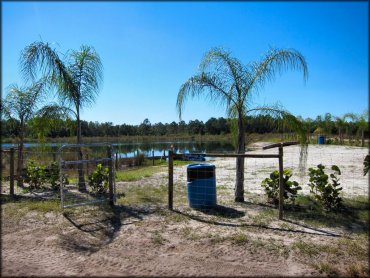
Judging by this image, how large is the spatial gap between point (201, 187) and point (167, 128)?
47.0 metres

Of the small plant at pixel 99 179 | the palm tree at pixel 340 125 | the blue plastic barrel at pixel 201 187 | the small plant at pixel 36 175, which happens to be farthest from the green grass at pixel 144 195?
the palm tree at pixel 340 125

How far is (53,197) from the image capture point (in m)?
7.89

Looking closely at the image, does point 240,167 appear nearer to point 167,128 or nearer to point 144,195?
point 144,195

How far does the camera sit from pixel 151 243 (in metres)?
4.66

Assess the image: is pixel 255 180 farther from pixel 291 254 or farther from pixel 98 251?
pixel 98 251

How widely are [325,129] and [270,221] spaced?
115 feet

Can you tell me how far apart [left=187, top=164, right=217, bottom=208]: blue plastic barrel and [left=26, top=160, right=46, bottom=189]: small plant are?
471 cm

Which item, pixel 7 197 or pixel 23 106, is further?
pixel 23 106

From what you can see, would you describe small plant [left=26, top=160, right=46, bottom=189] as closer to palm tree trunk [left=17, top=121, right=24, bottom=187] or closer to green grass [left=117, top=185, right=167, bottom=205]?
palm tree trunk [left=17, top=121, right=24, bottom=187]

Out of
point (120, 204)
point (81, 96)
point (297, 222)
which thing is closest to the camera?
point (297, 222)

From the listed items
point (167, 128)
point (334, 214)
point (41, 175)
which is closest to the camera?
point (334, 214)

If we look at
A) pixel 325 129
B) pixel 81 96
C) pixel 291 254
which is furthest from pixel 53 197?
pixel 325 129

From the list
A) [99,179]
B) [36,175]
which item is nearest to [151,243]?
[99,179]

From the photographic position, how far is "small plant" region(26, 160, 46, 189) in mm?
9172
